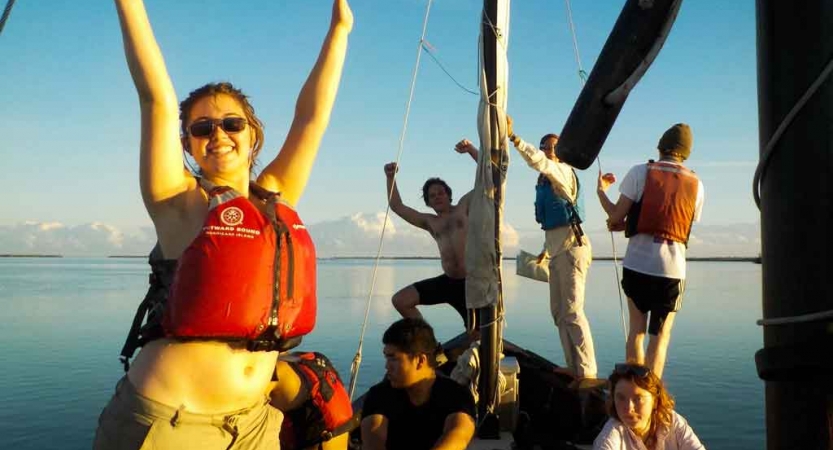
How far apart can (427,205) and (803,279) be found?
6270mm

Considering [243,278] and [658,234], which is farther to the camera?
[658,234]

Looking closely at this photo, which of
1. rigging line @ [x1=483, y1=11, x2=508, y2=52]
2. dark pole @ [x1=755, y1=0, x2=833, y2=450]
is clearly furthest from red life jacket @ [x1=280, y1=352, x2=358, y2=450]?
rigging line @ [x1=483, y1=11, x2=508, y2=52]

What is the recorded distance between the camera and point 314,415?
231 centimetres

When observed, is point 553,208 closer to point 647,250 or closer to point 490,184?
point 490,184

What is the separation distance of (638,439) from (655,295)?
1.64m

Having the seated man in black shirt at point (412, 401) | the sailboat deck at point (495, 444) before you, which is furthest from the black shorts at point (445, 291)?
the seated man in black shirt at point (412, 401)

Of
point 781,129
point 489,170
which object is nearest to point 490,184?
point 489,170

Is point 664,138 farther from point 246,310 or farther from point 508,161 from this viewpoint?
point 246,310

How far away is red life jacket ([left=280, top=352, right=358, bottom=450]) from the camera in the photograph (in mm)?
2309

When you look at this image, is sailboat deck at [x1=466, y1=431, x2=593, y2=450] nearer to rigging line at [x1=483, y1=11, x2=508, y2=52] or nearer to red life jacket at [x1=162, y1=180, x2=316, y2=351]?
red life jacket at [x1=162, y1=180, x2=316, y2=351]

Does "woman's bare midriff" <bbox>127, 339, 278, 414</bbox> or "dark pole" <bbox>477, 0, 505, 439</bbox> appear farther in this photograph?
"dark pole" <bbox>477, 0, 505, 439</bbox>

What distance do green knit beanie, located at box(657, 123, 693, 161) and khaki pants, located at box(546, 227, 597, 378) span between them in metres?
1.43

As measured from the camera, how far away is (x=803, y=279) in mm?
1052

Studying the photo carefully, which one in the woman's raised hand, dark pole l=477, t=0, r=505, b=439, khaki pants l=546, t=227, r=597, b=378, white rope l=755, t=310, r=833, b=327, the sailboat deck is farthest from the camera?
khaki pants l=546, t=227, r=597, b=378
